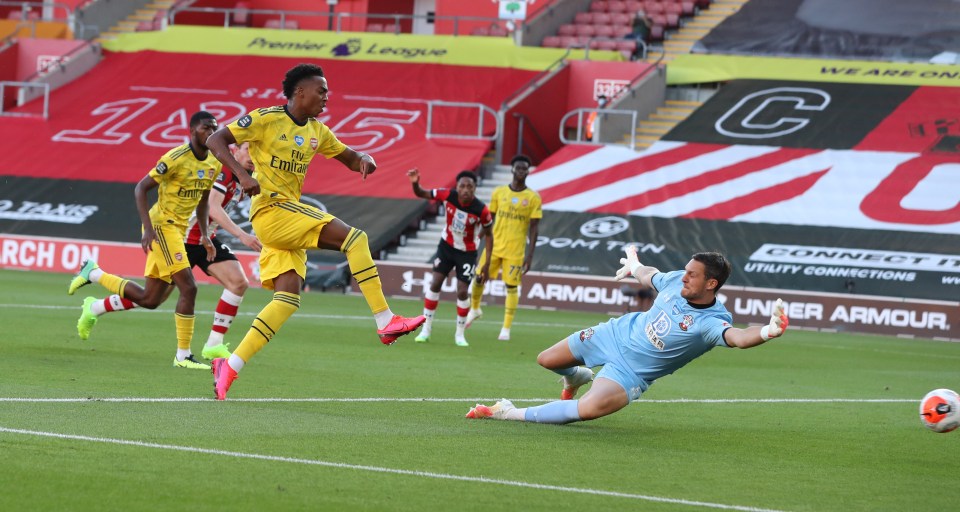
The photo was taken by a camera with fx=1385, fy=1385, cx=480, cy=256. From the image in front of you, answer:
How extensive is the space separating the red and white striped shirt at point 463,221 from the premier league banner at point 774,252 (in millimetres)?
10529

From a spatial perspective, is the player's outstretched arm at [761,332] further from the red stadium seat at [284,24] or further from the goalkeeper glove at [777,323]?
the red stadium seat at [284,24]

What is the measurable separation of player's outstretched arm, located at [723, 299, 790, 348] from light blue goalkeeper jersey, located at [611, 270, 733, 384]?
0.29m

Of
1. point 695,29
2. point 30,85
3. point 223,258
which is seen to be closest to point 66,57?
point 30,85

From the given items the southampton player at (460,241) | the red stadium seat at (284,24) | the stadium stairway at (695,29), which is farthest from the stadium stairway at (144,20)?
the southampton player at (460,241)

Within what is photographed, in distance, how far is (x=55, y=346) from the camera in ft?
44.4

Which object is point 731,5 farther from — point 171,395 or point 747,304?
point 171,395

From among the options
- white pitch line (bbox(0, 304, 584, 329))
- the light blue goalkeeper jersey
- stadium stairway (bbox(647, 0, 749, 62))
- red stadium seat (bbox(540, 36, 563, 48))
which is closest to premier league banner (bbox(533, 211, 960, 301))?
white pitch line (bbox(0, 304, 584, 329))

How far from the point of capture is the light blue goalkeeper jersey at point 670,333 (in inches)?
357

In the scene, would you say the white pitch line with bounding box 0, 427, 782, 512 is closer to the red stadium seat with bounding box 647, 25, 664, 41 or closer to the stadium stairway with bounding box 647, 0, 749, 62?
the stadium stairway with bounding box 647, 0, 749, 62

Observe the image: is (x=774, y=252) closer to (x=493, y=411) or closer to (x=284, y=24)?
(x=284, y=24)

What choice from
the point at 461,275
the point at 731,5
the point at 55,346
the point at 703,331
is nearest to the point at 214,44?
the point at 731,5

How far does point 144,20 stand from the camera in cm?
4316

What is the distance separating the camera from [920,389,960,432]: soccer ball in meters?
8.89

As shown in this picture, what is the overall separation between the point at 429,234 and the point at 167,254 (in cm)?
1872
